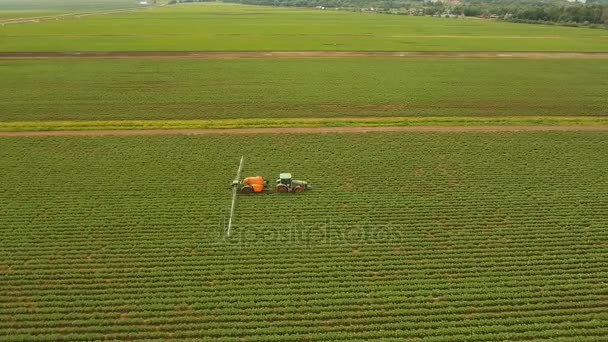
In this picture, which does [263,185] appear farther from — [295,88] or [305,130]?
[295,88]

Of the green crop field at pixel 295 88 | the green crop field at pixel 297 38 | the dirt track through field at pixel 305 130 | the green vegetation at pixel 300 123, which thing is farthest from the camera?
the green crop field at pixel 297 38

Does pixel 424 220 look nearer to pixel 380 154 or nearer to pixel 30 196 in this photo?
pixel 380 154

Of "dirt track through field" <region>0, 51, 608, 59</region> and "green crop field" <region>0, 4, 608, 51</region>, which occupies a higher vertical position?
"green crop field" <region>0, 4, 608, 51</region>

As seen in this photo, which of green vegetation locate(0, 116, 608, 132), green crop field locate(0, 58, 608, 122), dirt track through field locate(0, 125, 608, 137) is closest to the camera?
dirt track through field locate(0, 125, 608, 137)

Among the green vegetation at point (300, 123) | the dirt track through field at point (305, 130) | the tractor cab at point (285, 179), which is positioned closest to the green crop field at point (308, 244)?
the tractor cab at point (285, 179)

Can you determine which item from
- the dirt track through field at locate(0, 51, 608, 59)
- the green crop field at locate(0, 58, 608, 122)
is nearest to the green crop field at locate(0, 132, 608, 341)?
the green crop field at locate(0, 58, 608, 122)

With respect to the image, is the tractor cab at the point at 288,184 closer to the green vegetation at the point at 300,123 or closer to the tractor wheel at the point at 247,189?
the tractor wheel at the point at 247,189

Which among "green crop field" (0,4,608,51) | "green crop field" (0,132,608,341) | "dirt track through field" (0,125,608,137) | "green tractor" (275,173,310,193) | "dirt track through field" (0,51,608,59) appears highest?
"green crop field" (0,4,608,51)

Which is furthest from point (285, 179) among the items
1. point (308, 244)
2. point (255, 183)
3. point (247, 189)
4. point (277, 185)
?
point (308, 244)

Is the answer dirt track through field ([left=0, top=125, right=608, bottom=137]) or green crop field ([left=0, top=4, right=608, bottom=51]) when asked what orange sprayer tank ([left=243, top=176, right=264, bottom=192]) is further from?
green crop field ([left=0, top=4, right=608, bottom=51])
